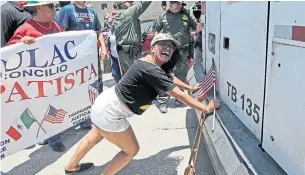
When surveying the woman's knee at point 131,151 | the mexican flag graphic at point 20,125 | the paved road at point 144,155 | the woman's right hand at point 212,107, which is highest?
the woman's right hand at point 212,107

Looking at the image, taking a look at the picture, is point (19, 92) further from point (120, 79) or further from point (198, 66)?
point (198, 66)

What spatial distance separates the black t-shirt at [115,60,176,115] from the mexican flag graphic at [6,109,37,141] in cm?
100

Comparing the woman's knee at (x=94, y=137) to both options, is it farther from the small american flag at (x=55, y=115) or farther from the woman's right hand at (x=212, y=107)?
the woman's right hand at (x=212, y=107)

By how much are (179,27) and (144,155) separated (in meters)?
2.23

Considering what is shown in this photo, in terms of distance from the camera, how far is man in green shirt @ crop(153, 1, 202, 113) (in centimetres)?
473

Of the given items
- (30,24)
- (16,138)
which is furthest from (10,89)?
(30,24)

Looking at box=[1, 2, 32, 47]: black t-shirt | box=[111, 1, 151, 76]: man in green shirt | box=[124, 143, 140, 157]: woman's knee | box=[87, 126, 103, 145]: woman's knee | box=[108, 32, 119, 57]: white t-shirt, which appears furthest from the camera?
box=[108, 32, 119, 57]: white t-shirt

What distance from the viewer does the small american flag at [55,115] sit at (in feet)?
10.4

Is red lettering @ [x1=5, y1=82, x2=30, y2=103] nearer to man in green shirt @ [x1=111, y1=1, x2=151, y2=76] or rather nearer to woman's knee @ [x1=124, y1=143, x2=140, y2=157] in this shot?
woman's knee @ [x1=124, y1=143, x2=140, y2=157]

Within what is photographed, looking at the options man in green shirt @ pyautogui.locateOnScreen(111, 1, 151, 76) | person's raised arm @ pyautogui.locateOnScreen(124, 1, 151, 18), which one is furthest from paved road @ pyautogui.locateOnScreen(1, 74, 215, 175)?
person's raised arm @ pyautogui.locateOnScreen(124, 1, 151, 18)

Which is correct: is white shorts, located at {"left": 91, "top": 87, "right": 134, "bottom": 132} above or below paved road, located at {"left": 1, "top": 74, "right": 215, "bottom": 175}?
above

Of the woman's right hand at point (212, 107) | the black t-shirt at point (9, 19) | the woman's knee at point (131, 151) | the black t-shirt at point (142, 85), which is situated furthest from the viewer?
the black t-shirt at point (9, 19)

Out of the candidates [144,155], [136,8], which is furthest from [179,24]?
[144,155]

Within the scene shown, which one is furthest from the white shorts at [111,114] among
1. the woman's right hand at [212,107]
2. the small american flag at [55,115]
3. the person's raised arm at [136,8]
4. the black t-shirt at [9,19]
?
the person's raised arm at [136,8]
